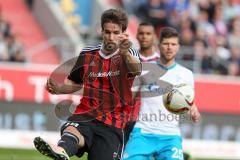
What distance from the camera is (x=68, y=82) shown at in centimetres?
923

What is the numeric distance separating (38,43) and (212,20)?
5250 millimetres

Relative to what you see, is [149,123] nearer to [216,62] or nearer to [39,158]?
[39,158]

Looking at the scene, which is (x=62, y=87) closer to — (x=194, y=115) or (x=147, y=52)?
(x=194, y=115)

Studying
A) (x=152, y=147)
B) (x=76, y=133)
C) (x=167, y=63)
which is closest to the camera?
(x=76, y=133)

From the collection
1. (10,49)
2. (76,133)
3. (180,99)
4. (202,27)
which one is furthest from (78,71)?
(202,27)

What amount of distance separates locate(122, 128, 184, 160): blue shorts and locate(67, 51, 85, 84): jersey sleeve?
1768 millimetres

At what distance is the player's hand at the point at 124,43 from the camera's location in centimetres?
841

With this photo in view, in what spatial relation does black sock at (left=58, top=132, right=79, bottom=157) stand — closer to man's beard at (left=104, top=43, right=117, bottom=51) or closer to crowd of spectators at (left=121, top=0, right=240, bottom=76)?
man's beard at (left=104, top=43, right=117, bottom=51)

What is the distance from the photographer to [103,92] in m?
9.05

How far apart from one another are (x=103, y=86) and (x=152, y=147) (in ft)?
6.16

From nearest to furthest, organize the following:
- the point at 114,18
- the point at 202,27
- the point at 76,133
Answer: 1. the point at 114,18
2. the point at 76,133
3. the point at 202,27

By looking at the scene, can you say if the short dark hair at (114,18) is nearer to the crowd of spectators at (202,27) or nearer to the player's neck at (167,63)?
the player's neck at (167,63)

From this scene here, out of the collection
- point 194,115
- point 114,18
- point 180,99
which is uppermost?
point 114,18

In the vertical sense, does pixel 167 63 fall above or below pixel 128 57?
below
